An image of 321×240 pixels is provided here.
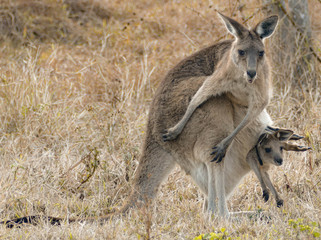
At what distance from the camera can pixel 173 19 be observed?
28.9 ft

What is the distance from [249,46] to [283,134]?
32.2 inches

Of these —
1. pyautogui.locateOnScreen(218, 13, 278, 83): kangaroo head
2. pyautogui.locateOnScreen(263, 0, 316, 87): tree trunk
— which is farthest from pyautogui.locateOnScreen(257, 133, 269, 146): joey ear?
pyautogui.locateOnScreen(263, 0, 316, 87): tree trunk

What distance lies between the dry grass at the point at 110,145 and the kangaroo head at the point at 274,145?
0.76 ft

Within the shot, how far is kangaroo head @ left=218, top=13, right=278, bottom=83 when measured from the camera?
149 inches

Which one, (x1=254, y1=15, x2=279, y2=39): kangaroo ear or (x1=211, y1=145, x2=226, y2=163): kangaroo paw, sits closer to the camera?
(x1=211, y1=145, x2=226, y2=163): kangaroo paw

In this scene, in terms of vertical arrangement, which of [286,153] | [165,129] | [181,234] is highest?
[165,129]

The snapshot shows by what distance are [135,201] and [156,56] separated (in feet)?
11.1

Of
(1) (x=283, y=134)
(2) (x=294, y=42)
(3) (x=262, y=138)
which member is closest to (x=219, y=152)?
(3) (x=262, y=138)

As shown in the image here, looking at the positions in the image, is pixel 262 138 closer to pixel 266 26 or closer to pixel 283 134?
pixel 283 134

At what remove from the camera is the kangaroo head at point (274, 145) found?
13.6 feet

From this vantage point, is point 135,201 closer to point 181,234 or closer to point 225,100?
point 181,234

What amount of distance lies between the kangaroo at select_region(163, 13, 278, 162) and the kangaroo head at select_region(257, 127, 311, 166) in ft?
1.03

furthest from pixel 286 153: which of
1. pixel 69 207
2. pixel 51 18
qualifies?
pixel 51 18

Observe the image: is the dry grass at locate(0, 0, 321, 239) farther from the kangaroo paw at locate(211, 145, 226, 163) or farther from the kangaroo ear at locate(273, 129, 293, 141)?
the kangaroo paw at locate(211, 145, 226, 163)
